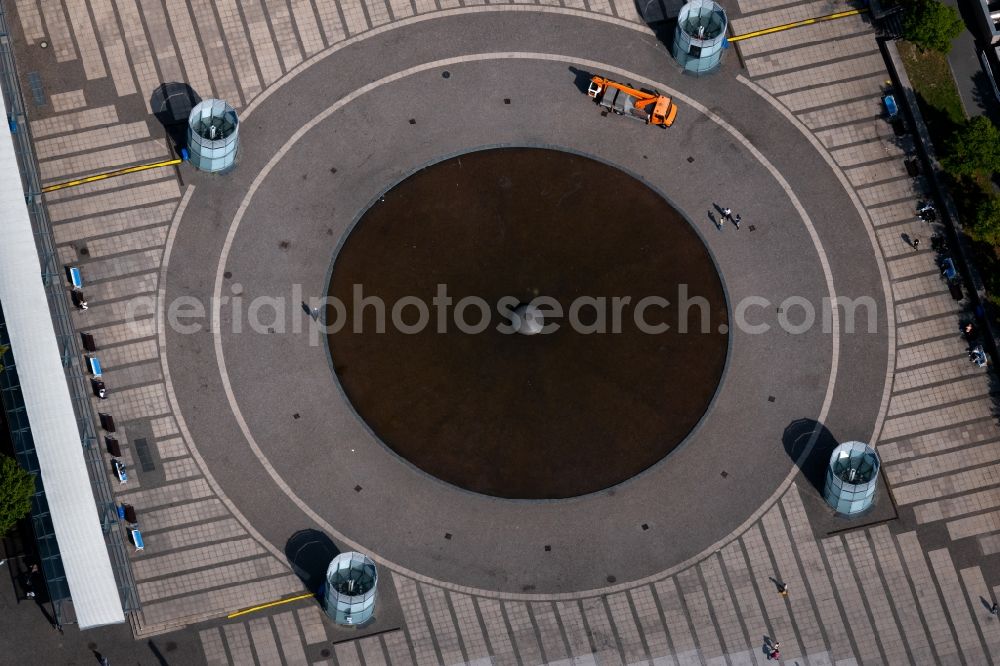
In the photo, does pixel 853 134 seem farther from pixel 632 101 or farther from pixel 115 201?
pixel 115 201

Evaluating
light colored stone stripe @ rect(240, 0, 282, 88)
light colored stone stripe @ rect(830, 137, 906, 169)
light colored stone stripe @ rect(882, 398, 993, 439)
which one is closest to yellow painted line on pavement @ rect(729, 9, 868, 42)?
light colored stone stripe @ rect(830, 137, 906, 169)

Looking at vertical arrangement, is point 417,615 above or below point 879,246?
below

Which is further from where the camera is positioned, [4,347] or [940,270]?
[940,270]

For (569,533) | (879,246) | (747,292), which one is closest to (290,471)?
(569,533)

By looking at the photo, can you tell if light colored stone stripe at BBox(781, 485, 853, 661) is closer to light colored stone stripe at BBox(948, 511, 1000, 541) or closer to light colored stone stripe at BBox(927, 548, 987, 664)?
light colored stone stripe at BBox(927, 548, 987, 664)

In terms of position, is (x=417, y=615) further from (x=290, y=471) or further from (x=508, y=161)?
(x=508, y=161)

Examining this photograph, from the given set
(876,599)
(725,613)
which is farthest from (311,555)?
(876,599)

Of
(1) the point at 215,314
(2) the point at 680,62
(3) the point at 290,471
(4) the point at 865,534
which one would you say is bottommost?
(4) the point at 865,534
